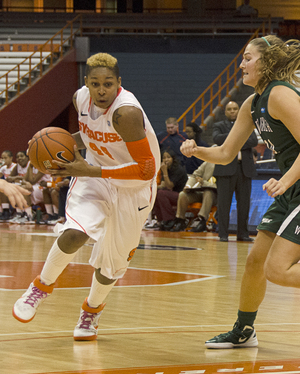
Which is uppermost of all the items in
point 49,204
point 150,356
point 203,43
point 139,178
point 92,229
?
point 139,178

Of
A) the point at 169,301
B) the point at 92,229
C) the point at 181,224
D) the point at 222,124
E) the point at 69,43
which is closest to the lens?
the point at 92,229

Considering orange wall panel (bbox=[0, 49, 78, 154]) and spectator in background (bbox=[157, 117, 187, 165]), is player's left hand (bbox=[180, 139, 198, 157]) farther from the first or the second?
orange wall panel (bbox=[0, 49, 78, 154])

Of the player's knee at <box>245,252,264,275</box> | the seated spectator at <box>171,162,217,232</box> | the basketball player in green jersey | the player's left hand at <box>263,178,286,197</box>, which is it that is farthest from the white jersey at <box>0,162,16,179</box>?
the player's left hand at <box>263,178,286,197</box>

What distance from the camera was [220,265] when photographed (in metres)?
7.21

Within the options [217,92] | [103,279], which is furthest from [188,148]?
[217,92]

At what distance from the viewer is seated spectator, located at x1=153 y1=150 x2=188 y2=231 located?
38.0 ft

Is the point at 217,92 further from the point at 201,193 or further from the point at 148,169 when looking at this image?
the point at 148,169

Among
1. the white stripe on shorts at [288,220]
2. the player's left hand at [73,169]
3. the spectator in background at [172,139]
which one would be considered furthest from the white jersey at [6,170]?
the white stripe on shorts at [288,220]

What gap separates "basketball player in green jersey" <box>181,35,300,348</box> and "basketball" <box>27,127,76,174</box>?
689mm

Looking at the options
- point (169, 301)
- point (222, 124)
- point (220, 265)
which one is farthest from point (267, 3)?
point (169, 301)

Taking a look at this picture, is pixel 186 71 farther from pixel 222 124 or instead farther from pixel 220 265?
pixel 220 265

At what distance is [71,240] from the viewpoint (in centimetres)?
366

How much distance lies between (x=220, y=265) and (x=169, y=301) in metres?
2.35

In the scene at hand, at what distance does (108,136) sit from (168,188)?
26.4 feet
